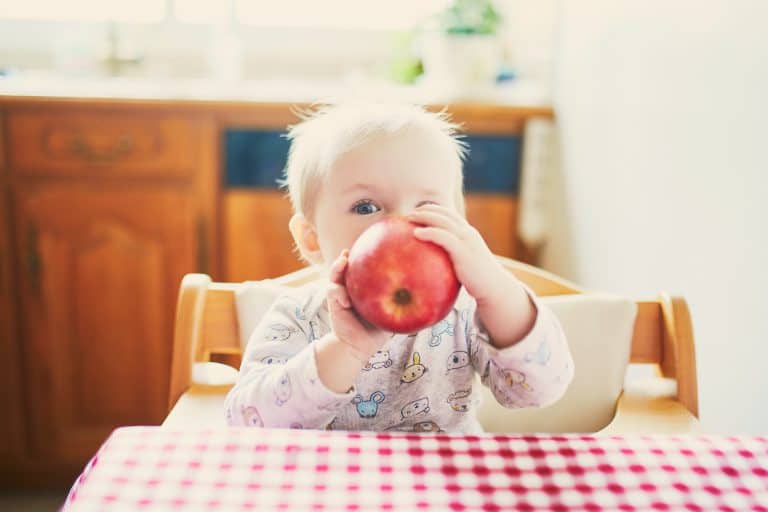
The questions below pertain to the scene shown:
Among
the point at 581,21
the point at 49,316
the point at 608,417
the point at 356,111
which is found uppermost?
the point at 581,21

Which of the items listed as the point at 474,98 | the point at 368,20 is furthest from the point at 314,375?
the point at 368,20

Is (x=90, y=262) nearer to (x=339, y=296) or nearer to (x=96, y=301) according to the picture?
(x=96, y=301)

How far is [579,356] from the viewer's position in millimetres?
1048

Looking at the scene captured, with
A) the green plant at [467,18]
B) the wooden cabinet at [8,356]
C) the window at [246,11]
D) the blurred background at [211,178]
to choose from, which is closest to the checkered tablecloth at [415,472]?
the blurred background at [211,178]

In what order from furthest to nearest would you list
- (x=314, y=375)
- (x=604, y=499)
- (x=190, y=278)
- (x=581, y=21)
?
(x=581, y=21), (x=190, y=278), (x=314, y=375), (x=604, y=499)

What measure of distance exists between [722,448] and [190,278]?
2.13ft

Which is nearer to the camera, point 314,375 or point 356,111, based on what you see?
point 314,375

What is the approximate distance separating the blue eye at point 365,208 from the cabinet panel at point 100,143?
1.18 metres

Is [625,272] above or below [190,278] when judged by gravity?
below

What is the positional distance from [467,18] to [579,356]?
1.31 meters

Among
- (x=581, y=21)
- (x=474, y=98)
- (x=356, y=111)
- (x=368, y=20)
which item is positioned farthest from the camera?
(x=368, y=20)

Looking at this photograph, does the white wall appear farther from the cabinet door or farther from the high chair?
the cabinet door

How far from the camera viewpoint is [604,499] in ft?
1.68

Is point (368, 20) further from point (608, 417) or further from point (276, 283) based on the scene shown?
point (608, 417)
